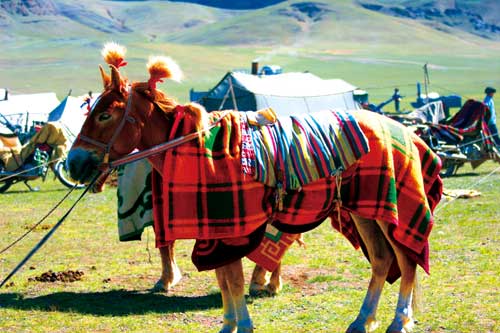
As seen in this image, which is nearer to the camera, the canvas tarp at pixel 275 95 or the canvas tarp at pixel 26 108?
the canvas tarp at pixel 275 95

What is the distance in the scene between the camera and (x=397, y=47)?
124m

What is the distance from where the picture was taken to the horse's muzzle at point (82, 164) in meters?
5.78

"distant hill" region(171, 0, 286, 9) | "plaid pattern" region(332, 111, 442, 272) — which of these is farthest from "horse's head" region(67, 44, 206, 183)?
"distant hill" region(171, 0, 286, 9)

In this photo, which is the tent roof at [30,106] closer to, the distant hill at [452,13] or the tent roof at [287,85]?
the tent roof at [287,85]

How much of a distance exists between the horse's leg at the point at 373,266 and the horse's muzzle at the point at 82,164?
195 cm

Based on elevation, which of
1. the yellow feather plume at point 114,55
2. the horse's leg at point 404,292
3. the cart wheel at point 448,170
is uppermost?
the yellow feather plume at point 114,55

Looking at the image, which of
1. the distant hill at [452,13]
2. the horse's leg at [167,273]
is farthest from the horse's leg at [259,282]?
the distant hill at [452,13]

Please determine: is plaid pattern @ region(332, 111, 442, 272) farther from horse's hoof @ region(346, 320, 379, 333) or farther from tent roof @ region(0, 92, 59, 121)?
tent roof @ region(0, 92, 59, 121)

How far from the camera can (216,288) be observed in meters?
8.18

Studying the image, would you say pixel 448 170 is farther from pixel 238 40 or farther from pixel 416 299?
pixel 238 40

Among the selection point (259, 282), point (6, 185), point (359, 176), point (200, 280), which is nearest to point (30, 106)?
point (6, 185)

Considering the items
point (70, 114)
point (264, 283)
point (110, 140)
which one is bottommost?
point (70, 114)

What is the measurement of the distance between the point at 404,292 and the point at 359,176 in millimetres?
920

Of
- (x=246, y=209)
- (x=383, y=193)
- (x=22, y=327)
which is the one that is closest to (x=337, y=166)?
(x=383, y=193)
